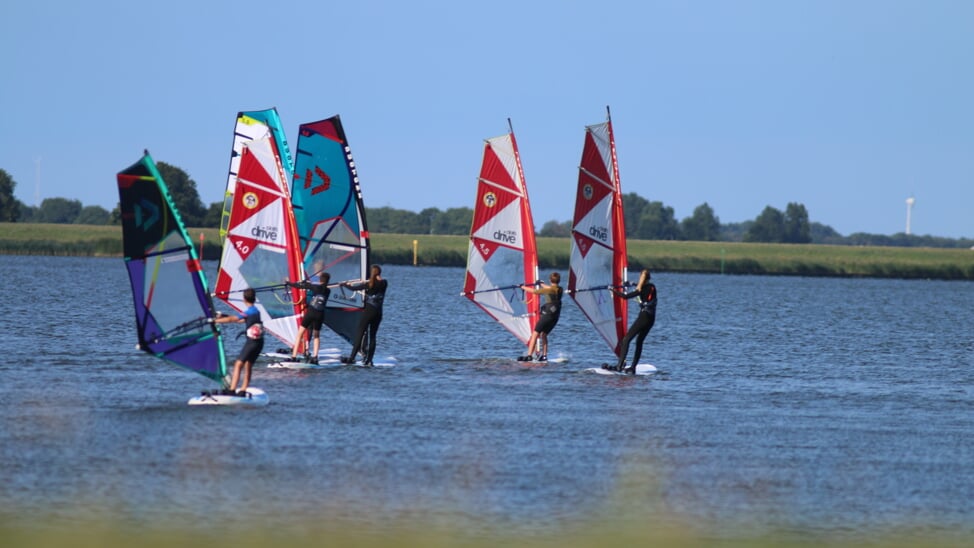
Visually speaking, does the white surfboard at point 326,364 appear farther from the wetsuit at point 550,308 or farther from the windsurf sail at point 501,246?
the wetsuit at point 550,308

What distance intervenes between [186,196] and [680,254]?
44184mm

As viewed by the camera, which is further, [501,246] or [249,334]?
[501,246]

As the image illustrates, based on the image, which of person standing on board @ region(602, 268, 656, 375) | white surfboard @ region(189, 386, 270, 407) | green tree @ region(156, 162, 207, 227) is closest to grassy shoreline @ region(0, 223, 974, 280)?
green tree @ region(156, 162, 207, 227)

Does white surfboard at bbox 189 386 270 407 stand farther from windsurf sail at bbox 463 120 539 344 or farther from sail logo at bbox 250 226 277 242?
windsurf sail at bbox 463 120 539 344

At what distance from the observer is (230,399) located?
2106 cm

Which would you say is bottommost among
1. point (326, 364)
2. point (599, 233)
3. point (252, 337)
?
point (326, 364)

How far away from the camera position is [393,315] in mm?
47938

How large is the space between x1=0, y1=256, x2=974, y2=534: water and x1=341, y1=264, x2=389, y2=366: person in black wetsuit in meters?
0.82

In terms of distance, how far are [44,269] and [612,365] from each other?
2173 inches

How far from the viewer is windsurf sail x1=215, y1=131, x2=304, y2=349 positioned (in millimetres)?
28672

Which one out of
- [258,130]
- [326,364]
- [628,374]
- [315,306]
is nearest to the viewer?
[315,306]

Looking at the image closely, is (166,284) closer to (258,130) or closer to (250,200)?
(250,200)

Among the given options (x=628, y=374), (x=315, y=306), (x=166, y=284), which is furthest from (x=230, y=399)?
(x=628, y=374)

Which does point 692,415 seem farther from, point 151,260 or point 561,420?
point 151,260
